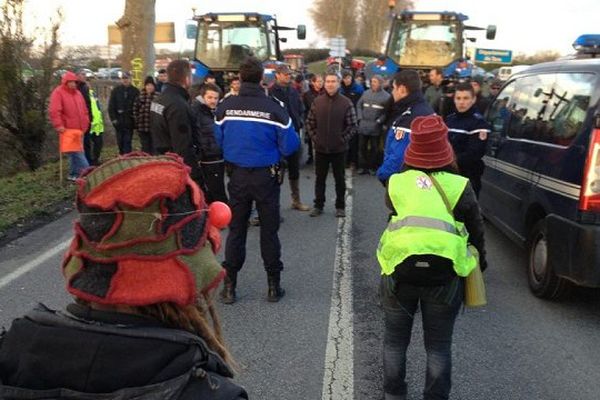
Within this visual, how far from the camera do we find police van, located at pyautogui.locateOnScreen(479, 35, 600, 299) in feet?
13.1

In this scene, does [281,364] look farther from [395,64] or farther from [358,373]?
[395,64]

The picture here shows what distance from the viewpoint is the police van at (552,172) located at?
3996mm

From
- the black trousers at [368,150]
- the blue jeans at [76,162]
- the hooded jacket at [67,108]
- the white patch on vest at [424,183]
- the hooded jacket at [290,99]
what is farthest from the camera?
the black trousers at [368,150]

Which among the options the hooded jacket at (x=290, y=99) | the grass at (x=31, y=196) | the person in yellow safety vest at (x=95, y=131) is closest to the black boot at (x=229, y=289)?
the grass at (x=31, y=196)

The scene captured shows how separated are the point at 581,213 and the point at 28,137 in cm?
1007

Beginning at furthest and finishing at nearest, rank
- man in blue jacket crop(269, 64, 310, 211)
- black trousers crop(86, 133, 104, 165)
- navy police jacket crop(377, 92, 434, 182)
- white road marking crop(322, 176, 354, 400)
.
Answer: black trousers crop(86, 133, 104, 165) → man in blue jacket crop(269, 64, 310, 211) → navy police jacket crop(377, 92, 434, 182) → white road marking crop(322, 176, 354, 400)

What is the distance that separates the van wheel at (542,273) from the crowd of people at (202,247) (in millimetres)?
996

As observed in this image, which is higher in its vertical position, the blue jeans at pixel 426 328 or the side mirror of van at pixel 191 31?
the side mirror of van at pixel 191 31

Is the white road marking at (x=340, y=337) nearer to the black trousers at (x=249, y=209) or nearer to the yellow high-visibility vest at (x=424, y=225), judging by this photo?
the black trousers at (x=249, y=209)

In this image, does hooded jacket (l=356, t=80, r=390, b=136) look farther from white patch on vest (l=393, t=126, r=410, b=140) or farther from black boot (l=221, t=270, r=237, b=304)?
black boot (l=221, t=270, r=237, b=304)

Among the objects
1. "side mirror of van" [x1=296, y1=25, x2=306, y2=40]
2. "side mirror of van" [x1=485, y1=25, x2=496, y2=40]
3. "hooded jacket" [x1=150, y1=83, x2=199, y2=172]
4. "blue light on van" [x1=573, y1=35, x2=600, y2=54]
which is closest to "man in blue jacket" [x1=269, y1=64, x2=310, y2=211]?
"hooded jacket" [x1=150, y1=83, x2=199, y2=172]

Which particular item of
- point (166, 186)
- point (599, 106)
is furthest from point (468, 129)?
point (166, 186)

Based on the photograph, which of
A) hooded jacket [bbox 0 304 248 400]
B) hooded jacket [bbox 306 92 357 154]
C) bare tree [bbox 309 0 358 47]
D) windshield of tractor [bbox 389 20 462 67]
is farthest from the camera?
bare tree [bbox 309 0 358 47]

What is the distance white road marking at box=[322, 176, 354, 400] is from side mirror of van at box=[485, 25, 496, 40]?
10506mm
